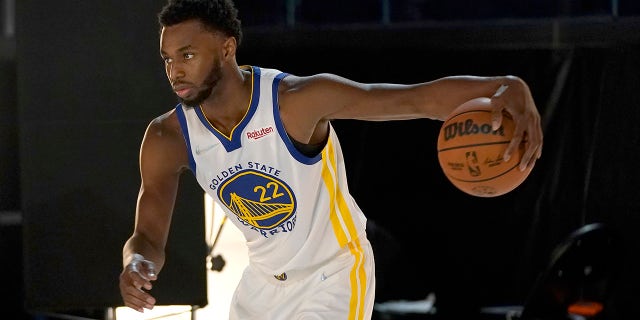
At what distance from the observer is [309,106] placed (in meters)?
3.36

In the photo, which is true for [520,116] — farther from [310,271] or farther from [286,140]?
[310,271]

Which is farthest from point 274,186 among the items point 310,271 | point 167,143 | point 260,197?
point 167,143

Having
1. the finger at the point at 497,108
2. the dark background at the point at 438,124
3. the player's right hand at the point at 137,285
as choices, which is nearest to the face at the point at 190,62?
the player's right hand at the point at 137,285

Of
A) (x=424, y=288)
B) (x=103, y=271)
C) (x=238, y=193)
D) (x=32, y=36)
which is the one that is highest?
(x=32, y=36)

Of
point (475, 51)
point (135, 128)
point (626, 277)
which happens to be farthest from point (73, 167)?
point (626, 277)

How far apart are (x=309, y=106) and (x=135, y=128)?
61.7 inches

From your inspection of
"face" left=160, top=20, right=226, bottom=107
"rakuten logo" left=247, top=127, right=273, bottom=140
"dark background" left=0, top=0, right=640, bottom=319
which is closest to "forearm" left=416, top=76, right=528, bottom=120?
"rakuten logo" left=247, top=127, right=273, bottom=140

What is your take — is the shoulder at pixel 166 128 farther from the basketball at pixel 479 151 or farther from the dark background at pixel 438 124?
the dark background at pixel 438 124

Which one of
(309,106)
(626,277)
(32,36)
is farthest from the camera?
(626,277)

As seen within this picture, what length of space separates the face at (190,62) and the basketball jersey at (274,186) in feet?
0.41

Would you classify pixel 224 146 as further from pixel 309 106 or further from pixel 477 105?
pixel 477 105

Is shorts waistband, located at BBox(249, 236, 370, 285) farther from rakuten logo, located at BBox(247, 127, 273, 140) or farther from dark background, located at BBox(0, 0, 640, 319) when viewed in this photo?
dark background, located at BBox(0, 0, 640, 319)

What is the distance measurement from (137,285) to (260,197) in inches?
21.0

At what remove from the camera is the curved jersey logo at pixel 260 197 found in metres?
3.44
